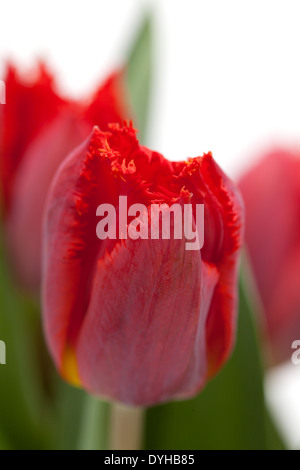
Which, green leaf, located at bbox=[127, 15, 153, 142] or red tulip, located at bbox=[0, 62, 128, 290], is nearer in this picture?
red tulip, located at bbox=[0, 62, 128, 290]

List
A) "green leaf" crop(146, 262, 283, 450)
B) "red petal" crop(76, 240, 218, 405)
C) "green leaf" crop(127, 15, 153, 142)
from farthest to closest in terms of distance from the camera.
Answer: "green leaf" crop(127, 15, 153, 142) < "green leaf" crop(146, 262, 283, 450) < "red petal" crop(76, 240, 218, 405)

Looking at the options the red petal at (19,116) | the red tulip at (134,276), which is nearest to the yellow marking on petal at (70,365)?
the red tulip at (134,276)

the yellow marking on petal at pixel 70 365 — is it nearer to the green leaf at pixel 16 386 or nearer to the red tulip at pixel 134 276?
the red tulip at pixel 134 276

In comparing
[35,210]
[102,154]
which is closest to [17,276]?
[35,210]

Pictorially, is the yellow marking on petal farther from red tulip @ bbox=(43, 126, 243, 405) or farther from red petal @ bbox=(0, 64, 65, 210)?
red petal @ bbox=(0, 64, 65, 210)

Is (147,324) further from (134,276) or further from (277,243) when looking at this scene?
(277,243)

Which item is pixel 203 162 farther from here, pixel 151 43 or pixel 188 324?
pixel 151 43

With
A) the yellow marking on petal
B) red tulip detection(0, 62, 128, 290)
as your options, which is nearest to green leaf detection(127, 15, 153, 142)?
red tulip detection(0, 62, 128, 290)

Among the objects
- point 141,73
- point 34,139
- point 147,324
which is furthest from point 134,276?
point 141,73

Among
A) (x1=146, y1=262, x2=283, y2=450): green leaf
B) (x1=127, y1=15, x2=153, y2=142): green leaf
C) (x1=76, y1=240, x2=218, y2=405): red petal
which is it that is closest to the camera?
(x1=76, y1=240, x2=218, y2=405): red petal
